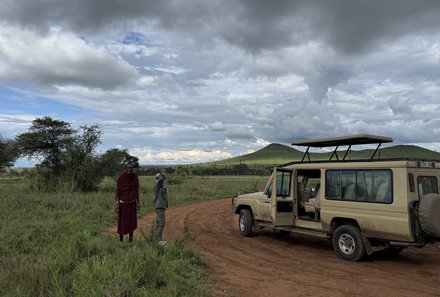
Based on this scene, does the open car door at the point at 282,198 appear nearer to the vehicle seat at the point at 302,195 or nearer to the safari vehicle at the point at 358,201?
the safari vehicle at the point at 358,201

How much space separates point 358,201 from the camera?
964 cm

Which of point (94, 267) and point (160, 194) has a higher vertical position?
point (160, 194)

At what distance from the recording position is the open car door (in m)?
11.7

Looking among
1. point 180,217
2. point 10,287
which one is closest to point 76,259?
point 10,287

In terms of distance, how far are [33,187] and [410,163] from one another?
26.7m

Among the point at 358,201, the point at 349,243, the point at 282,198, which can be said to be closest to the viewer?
the point at 358,201

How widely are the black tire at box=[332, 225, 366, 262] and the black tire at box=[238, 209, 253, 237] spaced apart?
3395 millimetres

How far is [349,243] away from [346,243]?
0.25ft

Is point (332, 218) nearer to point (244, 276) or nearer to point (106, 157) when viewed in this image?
point (244, 276)

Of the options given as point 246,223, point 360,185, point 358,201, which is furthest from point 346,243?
point 246,223

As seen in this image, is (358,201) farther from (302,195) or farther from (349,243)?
(302,195)

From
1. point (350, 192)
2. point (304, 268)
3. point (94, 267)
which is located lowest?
point (304, 268)

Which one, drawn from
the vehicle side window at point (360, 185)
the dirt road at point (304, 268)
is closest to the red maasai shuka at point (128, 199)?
the dirt road at point (304, 268)

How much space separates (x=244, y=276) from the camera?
8.23 meters
